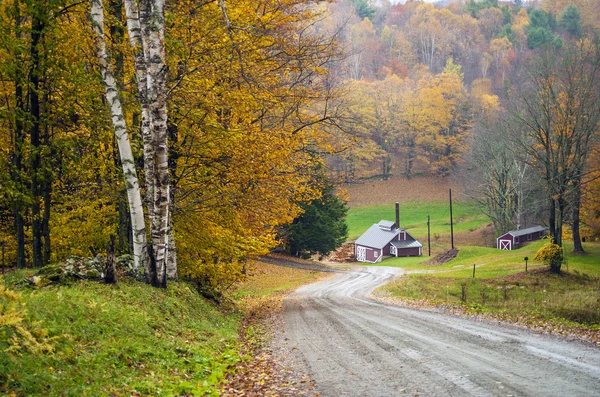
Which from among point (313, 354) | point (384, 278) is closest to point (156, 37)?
point (313, 354)

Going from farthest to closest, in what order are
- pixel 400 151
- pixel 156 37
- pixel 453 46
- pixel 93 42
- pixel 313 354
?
pixel 453 46 → pixel 400 151 → pixel 93 42 → pixel 156 37 → pixel 313 354

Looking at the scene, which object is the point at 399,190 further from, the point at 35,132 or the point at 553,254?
the point at 35,132

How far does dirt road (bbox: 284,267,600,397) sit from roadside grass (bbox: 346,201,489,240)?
5989 cm

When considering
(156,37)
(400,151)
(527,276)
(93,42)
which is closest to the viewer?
(156,37)

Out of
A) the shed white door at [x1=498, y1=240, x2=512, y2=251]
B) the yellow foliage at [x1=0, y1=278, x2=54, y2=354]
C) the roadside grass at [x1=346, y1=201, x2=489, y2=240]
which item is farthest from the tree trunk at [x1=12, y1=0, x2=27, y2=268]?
the roadside grass at [x1=346, y1=201, x2=489, y2=240]

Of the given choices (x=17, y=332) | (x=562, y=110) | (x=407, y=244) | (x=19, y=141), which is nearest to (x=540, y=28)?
(x=407, y=244)

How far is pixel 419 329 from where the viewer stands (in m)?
13.9

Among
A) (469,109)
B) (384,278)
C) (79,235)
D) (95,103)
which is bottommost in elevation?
(384,278)

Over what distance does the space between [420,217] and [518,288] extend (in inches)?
2008

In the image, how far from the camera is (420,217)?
8362 cm

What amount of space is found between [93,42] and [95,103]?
1.40 metres

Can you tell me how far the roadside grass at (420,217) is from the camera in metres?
76.3

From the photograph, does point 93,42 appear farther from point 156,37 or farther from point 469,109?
point 469,109

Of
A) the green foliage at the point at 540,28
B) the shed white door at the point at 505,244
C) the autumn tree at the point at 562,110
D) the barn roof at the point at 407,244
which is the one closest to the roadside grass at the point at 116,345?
the autumn tree at the point at 562,110
